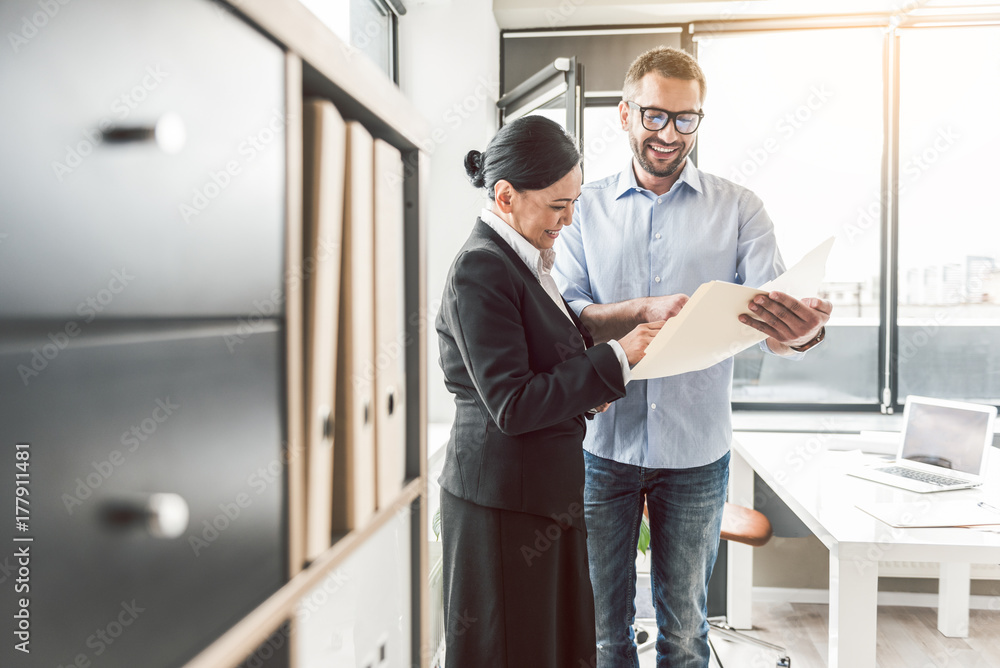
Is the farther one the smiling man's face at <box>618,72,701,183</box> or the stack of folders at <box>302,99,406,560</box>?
the smiling man's face at <box>618,72,701,183</box>

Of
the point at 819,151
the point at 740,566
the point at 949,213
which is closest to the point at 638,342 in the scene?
the point at 740,566

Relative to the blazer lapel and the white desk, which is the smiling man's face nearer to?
the blazer lapel

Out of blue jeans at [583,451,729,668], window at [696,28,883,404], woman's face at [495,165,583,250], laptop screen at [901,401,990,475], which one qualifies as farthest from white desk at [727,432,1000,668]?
Answer: woman's face at [495,165,583,250]

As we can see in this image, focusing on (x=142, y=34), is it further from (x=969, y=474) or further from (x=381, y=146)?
(x=969, y=474)

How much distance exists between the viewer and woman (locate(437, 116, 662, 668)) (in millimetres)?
1115

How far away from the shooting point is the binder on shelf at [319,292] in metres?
0.59

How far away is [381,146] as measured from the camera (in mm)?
720

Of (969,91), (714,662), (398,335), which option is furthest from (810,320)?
(969,91)

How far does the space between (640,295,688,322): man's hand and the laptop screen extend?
4.24 ft

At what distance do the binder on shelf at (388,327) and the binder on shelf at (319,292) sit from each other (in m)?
0.10

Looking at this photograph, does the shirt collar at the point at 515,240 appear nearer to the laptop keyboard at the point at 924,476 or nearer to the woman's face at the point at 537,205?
the woman's face at the point at 537,205

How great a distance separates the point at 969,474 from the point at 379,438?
2013 mm

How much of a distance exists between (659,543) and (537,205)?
0.88 meters

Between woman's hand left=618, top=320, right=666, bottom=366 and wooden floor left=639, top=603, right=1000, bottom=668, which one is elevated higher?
woman's hand left=618, top=320, right=666, bottom=366
